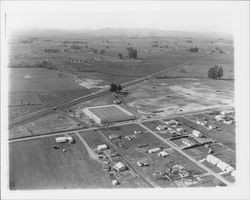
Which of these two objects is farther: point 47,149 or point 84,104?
point 84,104

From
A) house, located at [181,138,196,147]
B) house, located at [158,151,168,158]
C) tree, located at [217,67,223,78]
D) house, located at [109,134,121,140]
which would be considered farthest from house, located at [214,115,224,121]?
tree, located at [217,67,223,78]

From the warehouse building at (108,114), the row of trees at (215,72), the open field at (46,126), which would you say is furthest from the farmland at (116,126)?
the row of trees at (215,72)

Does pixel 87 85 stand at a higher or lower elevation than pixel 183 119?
higher

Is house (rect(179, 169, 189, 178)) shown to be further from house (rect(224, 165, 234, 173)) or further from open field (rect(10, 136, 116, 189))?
open field (rect(10, 136, 116, 189))

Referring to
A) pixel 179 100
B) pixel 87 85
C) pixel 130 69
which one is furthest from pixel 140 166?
pixel 130 69

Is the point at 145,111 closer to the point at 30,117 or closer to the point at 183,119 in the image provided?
the point at 183,119

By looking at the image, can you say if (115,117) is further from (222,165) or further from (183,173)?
(222,165)

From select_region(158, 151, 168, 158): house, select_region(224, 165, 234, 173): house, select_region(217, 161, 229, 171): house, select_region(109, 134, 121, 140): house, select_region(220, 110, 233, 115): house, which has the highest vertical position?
select_region(220, 110, 233, 115): house
